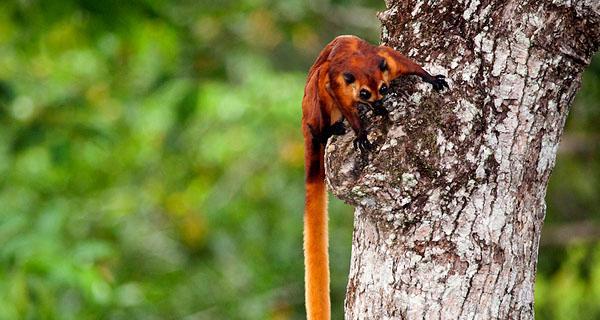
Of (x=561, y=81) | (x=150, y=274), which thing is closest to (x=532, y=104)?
(x=561, y=81)

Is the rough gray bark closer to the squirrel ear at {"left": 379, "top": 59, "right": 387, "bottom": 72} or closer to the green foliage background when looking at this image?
the squirrel ear at {"left": 379, "top": 59, "right": 387, "bottom": 72}

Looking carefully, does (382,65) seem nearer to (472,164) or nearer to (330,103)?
(330,103)

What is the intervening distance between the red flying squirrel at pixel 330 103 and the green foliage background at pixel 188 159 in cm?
198

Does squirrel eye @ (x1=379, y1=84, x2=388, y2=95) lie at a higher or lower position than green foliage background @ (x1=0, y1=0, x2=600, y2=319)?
lower

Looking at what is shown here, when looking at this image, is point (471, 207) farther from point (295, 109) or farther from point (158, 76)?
point (295, 109)

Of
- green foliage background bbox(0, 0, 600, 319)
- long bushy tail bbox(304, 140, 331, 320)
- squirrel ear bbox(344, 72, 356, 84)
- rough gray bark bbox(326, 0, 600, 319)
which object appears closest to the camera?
rough gray bark bbox(326, 0, 600, 319)

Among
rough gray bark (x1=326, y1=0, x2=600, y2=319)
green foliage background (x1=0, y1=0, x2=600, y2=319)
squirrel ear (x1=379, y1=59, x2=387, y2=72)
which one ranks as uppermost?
green foliage background (x1=0, y1=0, x2=600, y2=319)

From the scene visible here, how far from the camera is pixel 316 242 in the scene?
2.50 metres

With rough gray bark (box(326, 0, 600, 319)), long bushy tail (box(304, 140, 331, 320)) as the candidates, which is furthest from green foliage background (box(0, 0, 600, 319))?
rough gray bark (box(326, 0, 600, 319))

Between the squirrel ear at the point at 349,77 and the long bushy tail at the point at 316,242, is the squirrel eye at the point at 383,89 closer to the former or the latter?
the squirrel ear at the point at 349,77

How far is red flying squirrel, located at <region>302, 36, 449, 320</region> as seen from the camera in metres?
2.05

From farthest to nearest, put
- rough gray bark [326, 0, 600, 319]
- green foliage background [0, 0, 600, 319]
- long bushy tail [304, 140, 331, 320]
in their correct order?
green foliage background [0, 0, 600, 319], long bushy tail [304, 140, 331, 320], rough gray bark [326, 0, 600, 319]

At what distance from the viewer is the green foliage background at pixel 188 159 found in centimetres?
467

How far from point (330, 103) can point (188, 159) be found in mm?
4460
